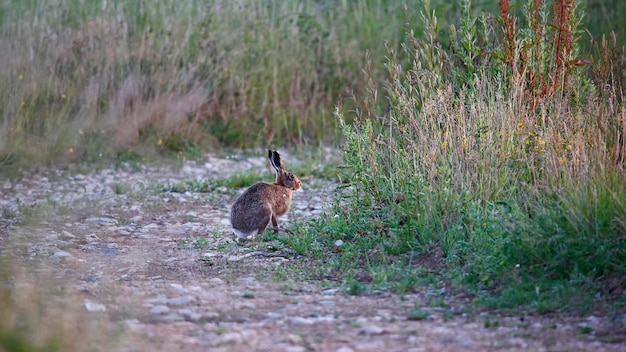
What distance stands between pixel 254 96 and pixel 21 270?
284 inches

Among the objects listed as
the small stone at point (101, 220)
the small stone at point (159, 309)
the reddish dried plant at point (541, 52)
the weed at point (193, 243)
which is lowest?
the small stone at point (101, 220)

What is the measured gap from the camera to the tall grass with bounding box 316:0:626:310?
570cm

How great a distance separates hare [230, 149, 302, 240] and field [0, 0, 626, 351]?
16 centimetres

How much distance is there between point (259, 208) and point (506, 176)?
2.13m

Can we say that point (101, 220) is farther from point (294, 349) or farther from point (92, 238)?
point (294, 349)

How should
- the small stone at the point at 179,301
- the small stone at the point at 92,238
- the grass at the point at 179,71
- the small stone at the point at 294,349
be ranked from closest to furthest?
the small stone at the point at 294,349
the small stone at the point at 179,301
the small stone at the point at 92,238
the grass at the point at 179,71

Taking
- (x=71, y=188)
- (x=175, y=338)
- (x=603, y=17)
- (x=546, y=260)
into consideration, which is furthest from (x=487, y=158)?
(x=603, y=17)

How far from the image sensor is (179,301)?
5477 millimetres

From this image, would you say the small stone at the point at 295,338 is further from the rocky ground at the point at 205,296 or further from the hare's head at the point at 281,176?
the hare's head at the point at 281,176

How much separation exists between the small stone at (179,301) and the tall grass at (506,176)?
4.53 ft

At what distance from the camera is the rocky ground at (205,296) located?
4.65m

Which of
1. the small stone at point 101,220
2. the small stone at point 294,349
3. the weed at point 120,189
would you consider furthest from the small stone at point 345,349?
the weed at point 120,189

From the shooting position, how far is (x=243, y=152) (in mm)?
12422

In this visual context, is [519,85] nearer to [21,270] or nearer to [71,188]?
[21,270]
